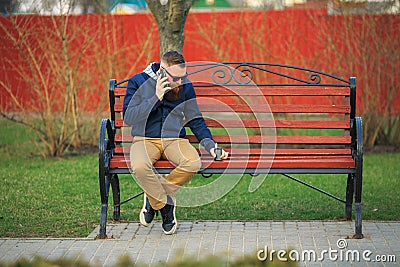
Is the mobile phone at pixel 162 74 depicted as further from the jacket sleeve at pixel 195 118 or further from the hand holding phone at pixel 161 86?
the jacket sleeve at pixel 195 118

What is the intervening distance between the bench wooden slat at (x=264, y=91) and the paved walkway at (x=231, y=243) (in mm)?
1083

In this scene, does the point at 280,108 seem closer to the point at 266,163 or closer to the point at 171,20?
the point at 266,163

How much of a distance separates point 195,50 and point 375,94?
5022 millimetres

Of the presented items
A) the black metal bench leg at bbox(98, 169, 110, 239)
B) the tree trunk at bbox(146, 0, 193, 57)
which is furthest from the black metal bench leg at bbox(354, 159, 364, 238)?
the tree trunk at bbox(146, 0, 193, 57)

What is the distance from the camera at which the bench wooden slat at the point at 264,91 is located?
6230mm

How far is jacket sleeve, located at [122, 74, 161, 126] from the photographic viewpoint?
574 cm

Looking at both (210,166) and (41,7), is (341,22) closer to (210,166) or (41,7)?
(41,7)

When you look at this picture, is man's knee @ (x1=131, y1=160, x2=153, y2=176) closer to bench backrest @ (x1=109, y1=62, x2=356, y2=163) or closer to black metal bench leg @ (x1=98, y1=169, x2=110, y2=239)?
black metal bench leg @ (x1=98, y1=169, x2=110, y2=239)

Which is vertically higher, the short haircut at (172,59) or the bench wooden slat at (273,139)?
A: the short haircut at (172,59)

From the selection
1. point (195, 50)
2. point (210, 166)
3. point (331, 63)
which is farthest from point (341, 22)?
point (210, 166)

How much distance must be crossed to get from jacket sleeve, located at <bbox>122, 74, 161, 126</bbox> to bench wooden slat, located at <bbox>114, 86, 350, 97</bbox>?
1.40 ft

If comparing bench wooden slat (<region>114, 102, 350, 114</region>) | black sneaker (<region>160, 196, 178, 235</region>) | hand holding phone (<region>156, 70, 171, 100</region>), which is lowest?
black sneaker (<region>160, 196, 178, 235</region>)

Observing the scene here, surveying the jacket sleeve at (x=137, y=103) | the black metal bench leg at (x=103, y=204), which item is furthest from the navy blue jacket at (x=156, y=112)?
the black metal bench leg at (x=103, y=204)

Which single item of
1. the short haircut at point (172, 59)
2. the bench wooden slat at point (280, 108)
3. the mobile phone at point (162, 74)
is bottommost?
the bench wooden slat at point (280, 108)
